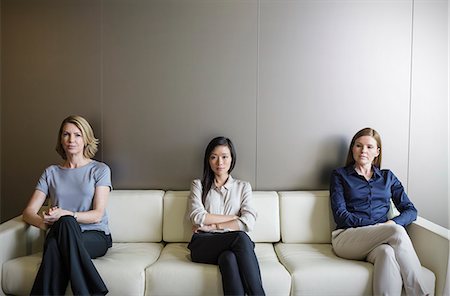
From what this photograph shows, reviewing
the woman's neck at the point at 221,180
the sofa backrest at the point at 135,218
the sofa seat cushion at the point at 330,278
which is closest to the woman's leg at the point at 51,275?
the sofa backrest at the point at 135,218

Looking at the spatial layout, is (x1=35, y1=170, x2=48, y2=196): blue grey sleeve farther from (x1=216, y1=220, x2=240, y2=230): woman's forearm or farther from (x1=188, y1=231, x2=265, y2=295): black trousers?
(x1=216, y1=220, x2=240, y2=230): woman's forearm

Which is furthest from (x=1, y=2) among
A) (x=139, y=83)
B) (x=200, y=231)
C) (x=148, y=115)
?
(x=200, y=231)

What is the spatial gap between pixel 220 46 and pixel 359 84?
1.17 meters

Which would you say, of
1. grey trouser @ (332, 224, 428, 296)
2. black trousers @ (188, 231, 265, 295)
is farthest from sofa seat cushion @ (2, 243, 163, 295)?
grey trouser @ (332, 224, 428, 296)

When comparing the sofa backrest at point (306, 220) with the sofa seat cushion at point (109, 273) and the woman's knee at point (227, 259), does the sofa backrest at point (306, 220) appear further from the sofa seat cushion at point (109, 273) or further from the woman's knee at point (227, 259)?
the sofa seat cushion at point (109, 273)

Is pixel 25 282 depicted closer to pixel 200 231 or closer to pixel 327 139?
pixel 200 231

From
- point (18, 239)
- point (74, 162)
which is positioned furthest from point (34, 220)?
point (74, 162)

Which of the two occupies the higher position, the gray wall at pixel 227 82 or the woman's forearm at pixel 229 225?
the gray wall at pixel 227 82

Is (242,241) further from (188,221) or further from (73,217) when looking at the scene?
(73,217)

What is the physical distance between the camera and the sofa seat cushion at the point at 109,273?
2176 mm

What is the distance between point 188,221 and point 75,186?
2.72 ft

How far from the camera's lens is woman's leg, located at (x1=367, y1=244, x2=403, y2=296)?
84.4 inches

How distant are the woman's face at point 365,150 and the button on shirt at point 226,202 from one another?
2.79ft

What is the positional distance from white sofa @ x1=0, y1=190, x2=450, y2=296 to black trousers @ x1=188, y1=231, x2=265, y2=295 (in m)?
0.07
